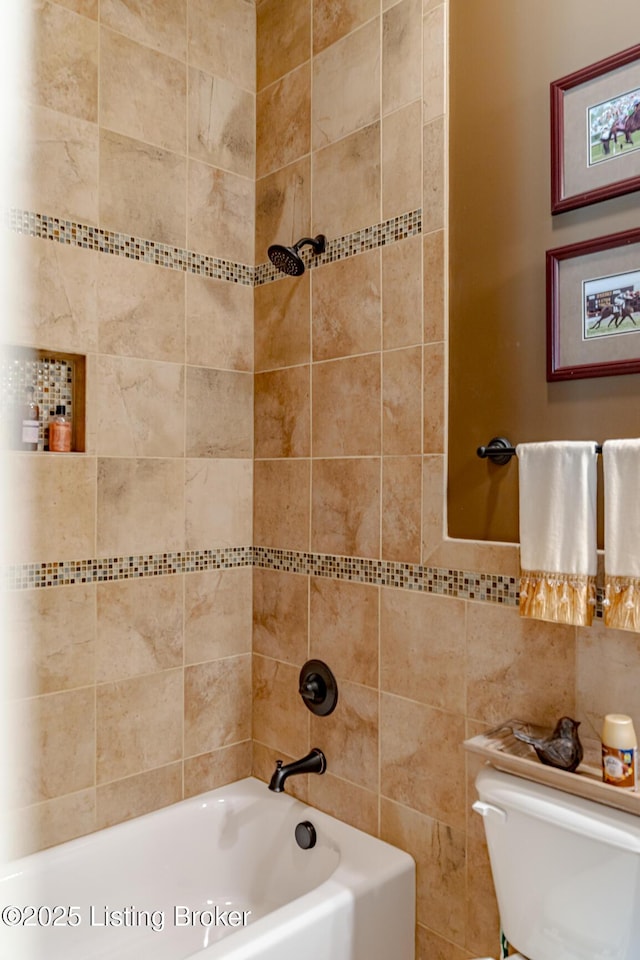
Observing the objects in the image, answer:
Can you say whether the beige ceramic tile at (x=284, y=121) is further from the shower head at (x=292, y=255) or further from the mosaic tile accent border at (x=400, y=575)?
the mosaic tile accent border at (x=400, y=575)

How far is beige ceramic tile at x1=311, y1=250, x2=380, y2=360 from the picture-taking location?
72.3 inches

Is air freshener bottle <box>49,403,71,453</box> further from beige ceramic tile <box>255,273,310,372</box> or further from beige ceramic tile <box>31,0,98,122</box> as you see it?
beige ceramic tile <box>31,0,98,122</box>

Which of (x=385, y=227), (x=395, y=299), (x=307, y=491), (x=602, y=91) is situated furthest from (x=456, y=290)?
(x=307, y=491)

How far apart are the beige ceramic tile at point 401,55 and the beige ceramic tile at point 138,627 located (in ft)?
4.81

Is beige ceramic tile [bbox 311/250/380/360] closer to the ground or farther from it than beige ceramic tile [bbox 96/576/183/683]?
farther from it

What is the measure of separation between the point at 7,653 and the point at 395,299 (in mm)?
1336

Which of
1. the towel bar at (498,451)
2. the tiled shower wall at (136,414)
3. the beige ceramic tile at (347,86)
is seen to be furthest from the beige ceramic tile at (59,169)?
the towel bar at (498,451)

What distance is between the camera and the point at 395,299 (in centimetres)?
177

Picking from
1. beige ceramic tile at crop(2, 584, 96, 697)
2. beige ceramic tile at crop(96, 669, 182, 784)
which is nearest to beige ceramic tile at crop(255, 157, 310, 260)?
beige ceramic tile at crop(2, 584, 96, 697)

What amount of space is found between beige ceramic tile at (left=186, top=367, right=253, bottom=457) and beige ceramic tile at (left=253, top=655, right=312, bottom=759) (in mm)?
695

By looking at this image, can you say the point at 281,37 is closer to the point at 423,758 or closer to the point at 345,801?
the point at 423,758

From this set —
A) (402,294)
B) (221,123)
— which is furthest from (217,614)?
(221,123)

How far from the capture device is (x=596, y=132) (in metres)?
1.39

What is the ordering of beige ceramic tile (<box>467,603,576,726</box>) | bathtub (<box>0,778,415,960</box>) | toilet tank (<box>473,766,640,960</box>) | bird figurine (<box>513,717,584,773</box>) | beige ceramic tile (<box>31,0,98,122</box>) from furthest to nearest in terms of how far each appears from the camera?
1. beige ceramic tile (<box>31,0,98,122</box>)
2. bathtub (<box>0,778,415,960</box>)
3. beige ceramic tile (<box>467,603,576,726</box>)
4. bird figurine (<box>513,717,584,773</box>)
5. toilet tank (<box>473,766,640,960</box>)
